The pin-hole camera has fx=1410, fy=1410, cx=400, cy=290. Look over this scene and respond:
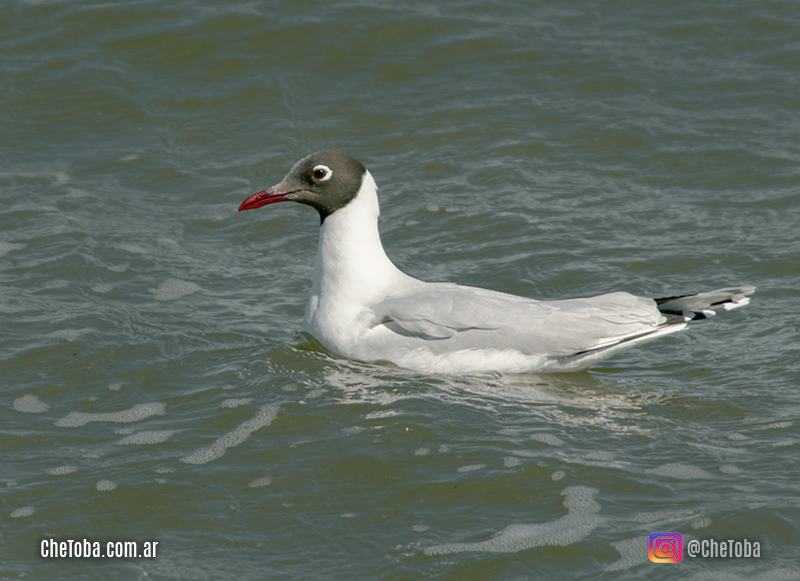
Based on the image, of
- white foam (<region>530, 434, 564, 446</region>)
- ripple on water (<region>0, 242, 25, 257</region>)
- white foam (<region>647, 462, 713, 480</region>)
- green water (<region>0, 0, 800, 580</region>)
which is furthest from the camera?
ripple on water (<region>0, 242, 25, 257</region>)

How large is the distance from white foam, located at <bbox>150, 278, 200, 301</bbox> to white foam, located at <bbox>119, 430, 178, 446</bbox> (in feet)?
7.90

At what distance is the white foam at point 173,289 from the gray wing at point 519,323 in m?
2.15

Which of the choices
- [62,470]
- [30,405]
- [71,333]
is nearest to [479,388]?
[62,470]

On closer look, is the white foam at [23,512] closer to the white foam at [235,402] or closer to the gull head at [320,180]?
the white foam at [235,402]

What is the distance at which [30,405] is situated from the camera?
8898 mm

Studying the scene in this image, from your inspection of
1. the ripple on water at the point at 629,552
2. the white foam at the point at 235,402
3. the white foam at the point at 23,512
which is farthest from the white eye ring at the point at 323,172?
the ripple on water at the point at 629,552

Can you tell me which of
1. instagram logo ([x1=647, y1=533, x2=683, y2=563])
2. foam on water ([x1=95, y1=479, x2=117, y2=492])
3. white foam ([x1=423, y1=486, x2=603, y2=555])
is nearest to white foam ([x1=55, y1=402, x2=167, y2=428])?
foam on water ([x1=95, y1=479, x2=117, y2=492])

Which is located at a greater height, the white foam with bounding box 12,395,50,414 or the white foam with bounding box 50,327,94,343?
the white foam with bounding box 50,327,94,343

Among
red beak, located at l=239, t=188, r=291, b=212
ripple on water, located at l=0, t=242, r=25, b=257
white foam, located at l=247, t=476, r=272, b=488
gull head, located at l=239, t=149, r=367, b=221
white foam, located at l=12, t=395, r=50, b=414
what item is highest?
gull head, located at l=239, t=149, r=367, b=221

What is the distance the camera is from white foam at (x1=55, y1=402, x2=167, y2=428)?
8664 mm

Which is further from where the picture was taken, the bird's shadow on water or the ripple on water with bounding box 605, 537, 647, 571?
the bird's shadow on water

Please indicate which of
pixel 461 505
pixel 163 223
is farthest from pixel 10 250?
pixel 461 505

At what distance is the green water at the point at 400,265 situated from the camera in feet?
24.2

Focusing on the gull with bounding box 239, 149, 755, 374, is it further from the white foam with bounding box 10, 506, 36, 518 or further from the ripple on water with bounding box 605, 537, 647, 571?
the white foam with bounding box 10, 506, 36, 518
